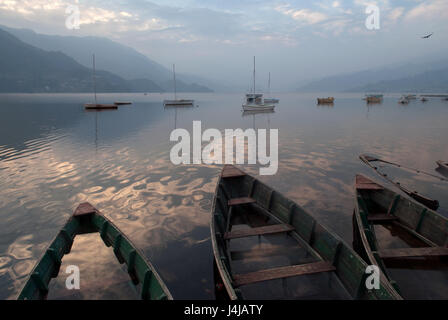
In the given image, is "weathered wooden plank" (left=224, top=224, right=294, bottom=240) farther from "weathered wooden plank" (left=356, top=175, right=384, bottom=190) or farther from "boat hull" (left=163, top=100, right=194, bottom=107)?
"boat hull" (left=163, top=100, right=194, bottom=107)

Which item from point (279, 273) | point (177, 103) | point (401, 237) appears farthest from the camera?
point (177, 103)

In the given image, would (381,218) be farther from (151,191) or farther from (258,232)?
(151,191)

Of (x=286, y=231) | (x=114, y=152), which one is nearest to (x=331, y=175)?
(x=286, y=231)

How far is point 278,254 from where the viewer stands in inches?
411

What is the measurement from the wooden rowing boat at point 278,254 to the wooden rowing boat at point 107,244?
78.7 inches

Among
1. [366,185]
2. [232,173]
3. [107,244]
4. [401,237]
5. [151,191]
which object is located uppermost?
[232,173]

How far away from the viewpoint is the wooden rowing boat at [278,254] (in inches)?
297

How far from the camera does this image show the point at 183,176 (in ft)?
69.6

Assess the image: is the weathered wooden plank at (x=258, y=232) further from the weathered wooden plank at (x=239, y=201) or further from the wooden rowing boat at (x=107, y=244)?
the wooden rowing boat at (x=107, y=244)

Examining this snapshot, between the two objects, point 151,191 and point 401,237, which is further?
point 151,191

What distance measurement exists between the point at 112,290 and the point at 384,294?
338 inches

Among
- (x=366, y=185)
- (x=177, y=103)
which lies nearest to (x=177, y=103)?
Answer: (x=177, y=103)

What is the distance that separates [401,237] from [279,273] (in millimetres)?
7373
